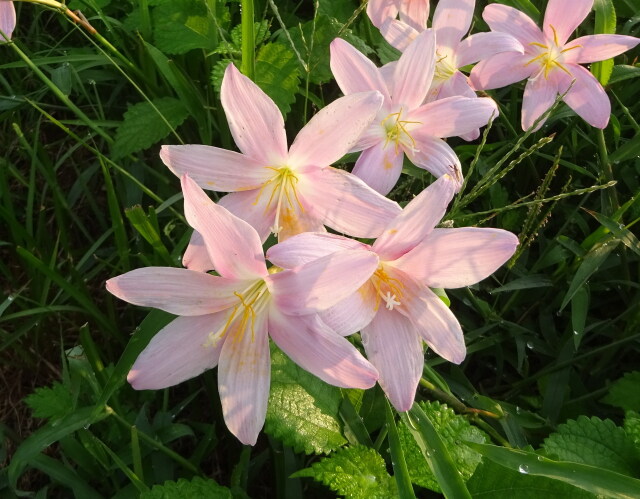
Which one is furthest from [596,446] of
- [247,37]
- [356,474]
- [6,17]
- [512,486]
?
[6,17]

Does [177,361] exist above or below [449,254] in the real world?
below

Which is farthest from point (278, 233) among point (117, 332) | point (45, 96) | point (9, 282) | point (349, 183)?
point (45, 96)

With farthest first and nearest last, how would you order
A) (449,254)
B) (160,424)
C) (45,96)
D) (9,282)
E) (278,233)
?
(45,96) < (9,282) < (160,424) < (278,233) < (449,254)

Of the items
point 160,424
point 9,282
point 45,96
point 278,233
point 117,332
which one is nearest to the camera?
point 278,233

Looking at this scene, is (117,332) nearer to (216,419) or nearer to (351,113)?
(216,419)

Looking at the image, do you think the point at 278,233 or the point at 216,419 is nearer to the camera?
the point at 278,233

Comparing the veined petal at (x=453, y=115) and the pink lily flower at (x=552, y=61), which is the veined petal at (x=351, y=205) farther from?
the pink lily flower at (x=552, y=61)

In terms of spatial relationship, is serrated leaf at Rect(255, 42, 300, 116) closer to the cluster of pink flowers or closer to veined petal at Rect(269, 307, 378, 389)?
the cluster of pink flowers
